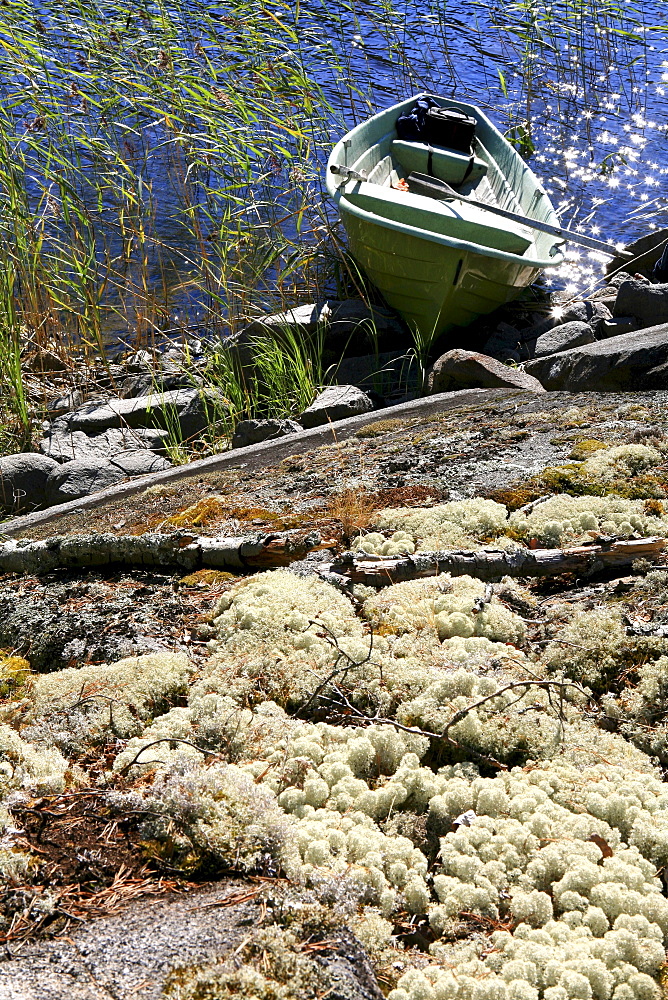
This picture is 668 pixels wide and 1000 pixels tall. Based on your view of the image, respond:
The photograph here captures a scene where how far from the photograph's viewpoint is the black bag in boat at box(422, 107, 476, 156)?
12.3 m

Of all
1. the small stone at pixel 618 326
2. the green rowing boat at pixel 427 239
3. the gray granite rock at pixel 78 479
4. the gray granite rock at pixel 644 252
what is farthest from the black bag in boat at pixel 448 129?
the gray granite rock at pixel 78 479

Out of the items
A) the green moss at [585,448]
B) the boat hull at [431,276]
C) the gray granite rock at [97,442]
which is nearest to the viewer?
the green moss at [585,448]

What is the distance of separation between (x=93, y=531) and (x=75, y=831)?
224 cm

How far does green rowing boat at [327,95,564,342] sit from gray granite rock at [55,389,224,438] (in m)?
3.12

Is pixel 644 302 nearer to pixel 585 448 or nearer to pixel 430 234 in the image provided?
pixel 430 234

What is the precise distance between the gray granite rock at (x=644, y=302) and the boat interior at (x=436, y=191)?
1.40 meters

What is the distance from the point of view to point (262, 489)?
14.4 ft

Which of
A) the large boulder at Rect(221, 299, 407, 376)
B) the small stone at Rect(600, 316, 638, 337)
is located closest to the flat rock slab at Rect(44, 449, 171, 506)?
the large boulder at Rect(221, 299, 407, 376)

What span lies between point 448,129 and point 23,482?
881cm

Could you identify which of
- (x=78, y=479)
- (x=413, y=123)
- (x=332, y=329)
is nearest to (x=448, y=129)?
(x=413, y=123)

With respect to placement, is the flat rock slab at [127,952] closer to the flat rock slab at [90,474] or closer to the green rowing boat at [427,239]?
the flat rock slab at [90,474]

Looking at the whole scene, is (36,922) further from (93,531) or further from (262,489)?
(262,489)

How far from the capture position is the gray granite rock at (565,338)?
9477 mm

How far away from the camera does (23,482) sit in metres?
6.99
